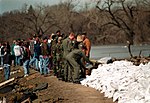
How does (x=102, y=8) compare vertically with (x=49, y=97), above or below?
above

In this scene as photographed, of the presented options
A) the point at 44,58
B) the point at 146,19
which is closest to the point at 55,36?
the point at 44,58

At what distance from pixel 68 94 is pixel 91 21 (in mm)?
59486

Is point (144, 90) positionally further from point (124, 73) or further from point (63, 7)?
point (63, 7)

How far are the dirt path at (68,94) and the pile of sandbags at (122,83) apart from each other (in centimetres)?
30

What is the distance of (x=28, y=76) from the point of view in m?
19.8

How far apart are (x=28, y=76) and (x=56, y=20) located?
229 ft

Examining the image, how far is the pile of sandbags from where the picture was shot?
34.2 ft

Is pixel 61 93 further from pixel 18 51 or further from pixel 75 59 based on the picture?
pixel 18 51

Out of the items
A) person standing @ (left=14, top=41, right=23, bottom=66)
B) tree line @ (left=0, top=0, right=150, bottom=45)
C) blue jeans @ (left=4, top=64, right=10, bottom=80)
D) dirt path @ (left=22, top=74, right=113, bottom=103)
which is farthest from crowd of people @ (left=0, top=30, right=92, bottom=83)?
tree line @ (left=0, top=0, right=150, bottom=45)

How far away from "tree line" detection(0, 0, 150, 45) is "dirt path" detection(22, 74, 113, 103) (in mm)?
39155

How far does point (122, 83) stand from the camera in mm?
12164

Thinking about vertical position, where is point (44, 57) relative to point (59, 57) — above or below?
below

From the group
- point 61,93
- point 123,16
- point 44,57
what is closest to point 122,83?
point 61,93

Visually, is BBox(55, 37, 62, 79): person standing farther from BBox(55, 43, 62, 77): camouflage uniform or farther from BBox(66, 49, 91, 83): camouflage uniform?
BBox(66, 49, 91, 83): camouflage uniform
